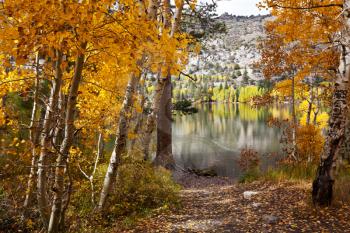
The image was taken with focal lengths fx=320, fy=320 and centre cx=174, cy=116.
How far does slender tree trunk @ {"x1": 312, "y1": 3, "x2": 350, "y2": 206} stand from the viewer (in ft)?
20.0

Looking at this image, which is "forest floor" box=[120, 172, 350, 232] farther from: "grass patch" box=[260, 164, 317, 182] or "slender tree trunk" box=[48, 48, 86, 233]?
"slender tree trunk" box=[48, 48, 86, 233]

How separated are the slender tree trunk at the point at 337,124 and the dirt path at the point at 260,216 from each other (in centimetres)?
59

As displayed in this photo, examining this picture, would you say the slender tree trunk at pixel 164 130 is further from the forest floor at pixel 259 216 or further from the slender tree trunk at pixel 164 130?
the forest floor at pixel 259 216

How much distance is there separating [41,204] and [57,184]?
0.98 metres

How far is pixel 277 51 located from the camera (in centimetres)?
1508

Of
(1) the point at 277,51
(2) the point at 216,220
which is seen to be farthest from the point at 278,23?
(2) the point at 216,220

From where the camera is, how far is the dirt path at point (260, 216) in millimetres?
5867

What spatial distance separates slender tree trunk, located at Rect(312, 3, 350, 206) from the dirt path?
59cm

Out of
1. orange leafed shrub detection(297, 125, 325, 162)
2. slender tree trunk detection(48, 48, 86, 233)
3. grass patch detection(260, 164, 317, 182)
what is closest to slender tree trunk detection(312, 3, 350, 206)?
grass patch detection(260, 164, 317, 182)

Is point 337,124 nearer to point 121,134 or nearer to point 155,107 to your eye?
point 121,134

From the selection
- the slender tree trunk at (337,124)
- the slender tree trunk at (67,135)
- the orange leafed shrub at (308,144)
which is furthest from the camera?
the orange leafed shrub at (308,144)

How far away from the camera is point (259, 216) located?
22.0 feet

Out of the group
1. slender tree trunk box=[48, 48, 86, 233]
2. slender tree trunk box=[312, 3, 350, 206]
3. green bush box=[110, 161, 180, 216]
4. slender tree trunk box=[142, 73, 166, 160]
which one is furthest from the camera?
slender tree trunk box=[142, 73, 166, 160]

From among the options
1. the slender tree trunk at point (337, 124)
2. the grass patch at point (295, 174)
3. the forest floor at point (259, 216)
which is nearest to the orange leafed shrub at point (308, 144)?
the grass patch at point (295, 174)
